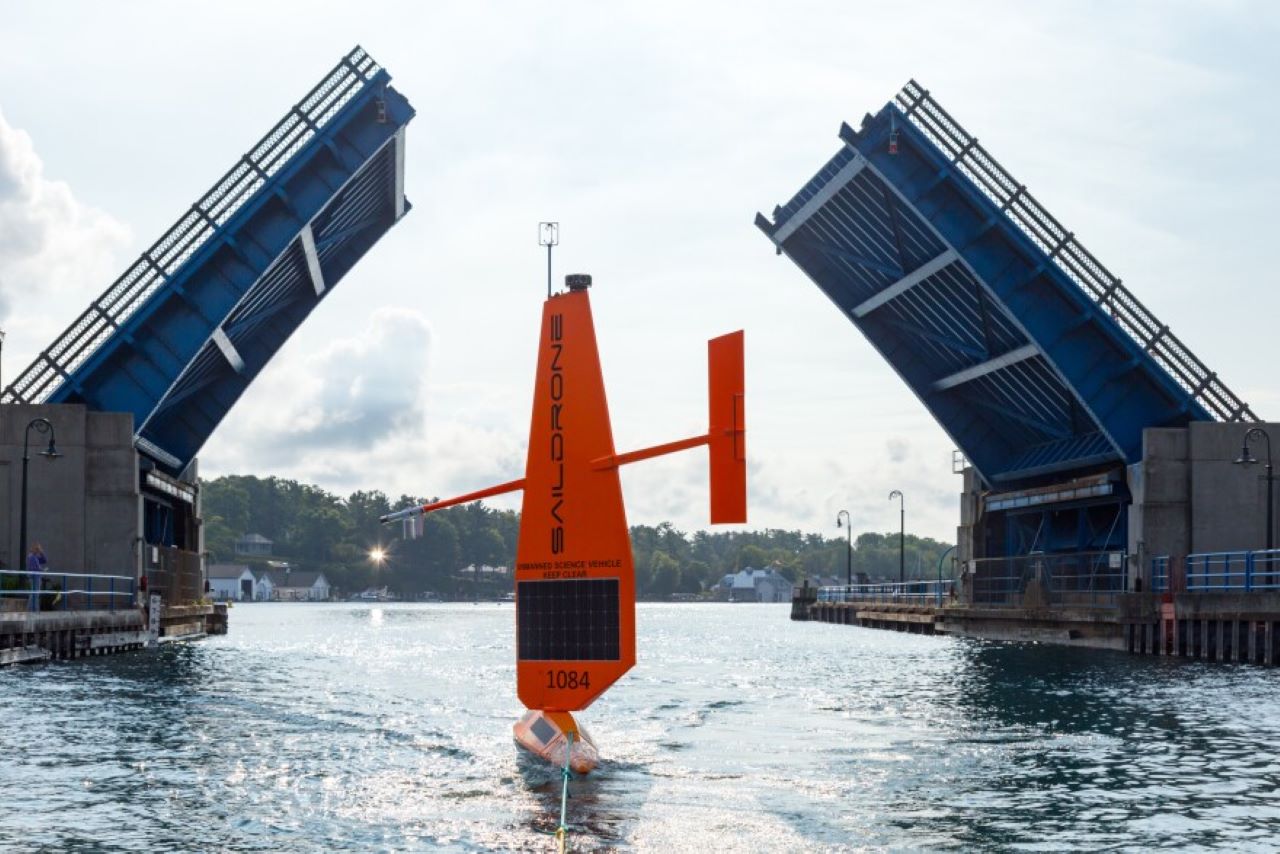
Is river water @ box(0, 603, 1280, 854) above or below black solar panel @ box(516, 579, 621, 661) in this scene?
below

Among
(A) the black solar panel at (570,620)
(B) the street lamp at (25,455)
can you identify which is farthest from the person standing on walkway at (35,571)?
(A) the black solar panel at (570,620)

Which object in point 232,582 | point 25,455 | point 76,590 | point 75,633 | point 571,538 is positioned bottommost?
point 232,582

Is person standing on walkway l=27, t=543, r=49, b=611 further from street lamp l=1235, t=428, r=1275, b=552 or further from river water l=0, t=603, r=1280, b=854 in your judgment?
street lamp l=1235, t=428, r=1275, b=552

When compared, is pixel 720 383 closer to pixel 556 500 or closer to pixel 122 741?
pixel 556 500

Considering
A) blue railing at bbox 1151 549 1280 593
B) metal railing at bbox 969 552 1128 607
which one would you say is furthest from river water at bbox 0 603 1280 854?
metal railing at bbox 969 552 1128 607

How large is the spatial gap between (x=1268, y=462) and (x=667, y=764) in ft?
76.8

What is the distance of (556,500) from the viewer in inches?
539

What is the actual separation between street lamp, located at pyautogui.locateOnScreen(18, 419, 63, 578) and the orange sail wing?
20723 mm

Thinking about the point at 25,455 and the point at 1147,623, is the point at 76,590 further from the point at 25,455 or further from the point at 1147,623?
the point at 1147,623

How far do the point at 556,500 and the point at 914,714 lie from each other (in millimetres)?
9070

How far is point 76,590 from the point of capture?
31.6 metres

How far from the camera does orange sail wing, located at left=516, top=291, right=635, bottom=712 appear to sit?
1350cm

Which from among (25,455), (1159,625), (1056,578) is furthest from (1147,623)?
(25,455)

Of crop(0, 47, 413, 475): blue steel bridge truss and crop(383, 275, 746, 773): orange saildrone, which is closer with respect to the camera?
crop(383, 275, 746, 773): orange saildrone
